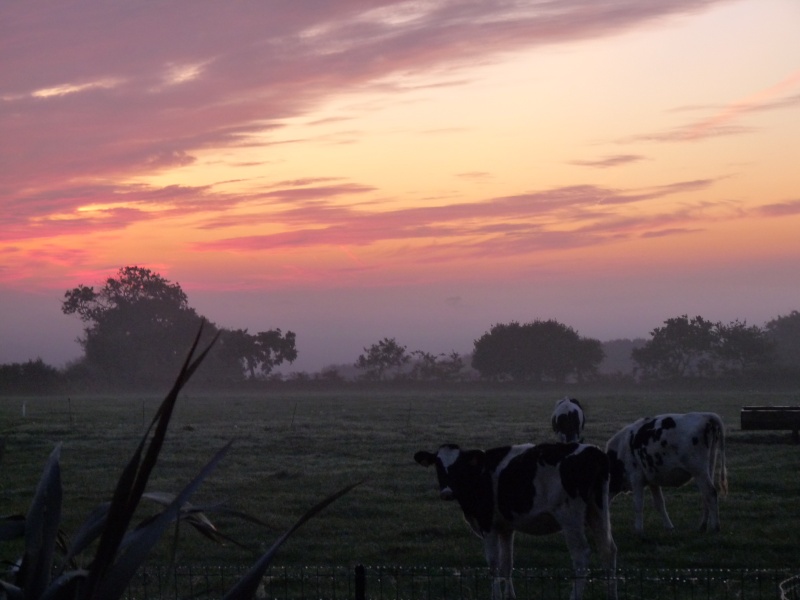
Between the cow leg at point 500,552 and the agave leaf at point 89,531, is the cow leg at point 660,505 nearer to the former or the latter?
the cow leg at point 500,552

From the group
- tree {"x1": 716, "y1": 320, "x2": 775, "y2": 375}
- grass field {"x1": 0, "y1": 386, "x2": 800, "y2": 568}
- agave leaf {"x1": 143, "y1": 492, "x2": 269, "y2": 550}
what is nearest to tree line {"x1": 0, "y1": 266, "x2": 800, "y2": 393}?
tree {"x1": 716, "y1": 320, "x2": 775, "y2": 375}

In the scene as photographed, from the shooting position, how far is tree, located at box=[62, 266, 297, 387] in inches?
4801

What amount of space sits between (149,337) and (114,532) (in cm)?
13069

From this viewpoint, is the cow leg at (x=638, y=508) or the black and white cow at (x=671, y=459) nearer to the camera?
the cow leg at (x=638, y=508)

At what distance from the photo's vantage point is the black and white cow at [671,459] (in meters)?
13.7

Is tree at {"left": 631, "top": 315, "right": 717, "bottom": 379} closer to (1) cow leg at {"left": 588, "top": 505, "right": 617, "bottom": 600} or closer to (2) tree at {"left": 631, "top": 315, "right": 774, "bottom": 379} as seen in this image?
(2) tree at {"left": 631, "top": 315, "right": 774, "bottom": 379}

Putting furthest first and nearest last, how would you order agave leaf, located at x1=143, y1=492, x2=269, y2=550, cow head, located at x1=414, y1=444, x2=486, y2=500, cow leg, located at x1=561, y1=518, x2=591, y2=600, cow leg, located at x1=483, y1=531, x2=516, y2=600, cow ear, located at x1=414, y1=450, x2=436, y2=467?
cow ear, located at x1=414, y1=450, x2=436, y2=467 → cow head, located at x1=414, y1=444, x2=486, y2=500 → cow leg, located at x1=483, y1=531, x2=516, y2=600 → cow leg, located at x1=561, y1=518, x2=591, y2=600 → agave leaf, located at x1=143, y1=492, x2=269, y2=550

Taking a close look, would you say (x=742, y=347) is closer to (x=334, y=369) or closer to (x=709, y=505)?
(x=334, y=369)

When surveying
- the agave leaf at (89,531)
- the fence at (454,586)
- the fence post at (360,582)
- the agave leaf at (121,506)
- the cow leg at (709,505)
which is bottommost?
the fence at (454,586)

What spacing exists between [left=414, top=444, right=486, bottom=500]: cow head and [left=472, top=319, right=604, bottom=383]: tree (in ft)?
336

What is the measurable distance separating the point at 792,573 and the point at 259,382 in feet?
307

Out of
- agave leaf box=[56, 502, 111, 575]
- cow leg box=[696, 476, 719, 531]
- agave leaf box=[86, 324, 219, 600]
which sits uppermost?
agave leaf box=[86, 324, 219, 600]

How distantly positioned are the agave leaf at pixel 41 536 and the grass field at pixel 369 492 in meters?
0.80

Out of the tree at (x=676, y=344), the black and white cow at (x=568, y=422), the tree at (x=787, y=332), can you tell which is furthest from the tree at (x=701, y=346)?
the black and white cow at (x=568, y=422)
